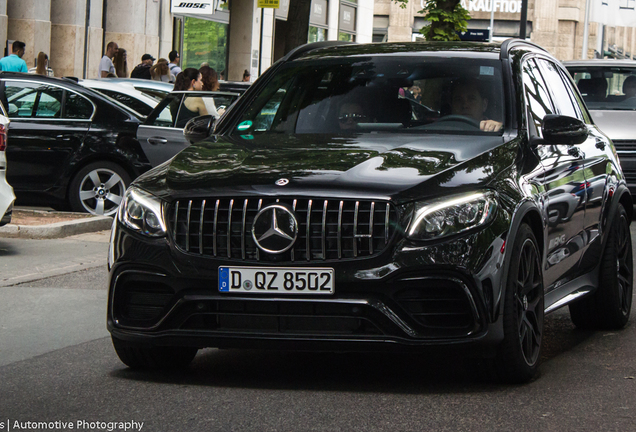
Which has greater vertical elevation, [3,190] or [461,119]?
[461,119]

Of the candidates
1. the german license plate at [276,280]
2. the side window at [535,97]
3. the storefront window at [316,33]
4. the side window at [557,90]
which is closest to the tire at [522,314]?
the german license plate at [276,280]

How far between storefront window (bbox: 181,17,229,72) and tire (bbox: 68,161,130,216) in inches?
747

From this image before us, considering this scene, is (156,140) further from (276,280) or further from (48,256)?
(276,280)

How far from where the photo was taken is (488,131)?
19.5ft

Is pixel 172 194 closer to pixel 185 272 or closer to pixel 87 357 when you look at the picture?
pixel 185 272

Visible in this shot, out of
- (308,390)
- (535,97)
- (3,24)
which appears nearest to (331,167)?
(308,390)

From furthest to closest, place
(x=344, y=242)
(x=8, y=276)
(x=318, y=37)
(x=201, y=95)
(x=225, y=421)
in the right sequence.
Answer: (x=318, y=37), (x=201, y=95), (x=8, y=276), (x=344, y=242), (x=225, y=421)

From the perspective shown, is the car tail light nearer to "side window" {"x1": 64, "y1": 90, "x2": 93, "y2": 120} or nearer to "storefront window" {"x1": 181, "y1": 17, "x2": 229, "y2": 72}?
"side window" {"x1": 64, "y1": 90, "x2": 93, "y2": 120}

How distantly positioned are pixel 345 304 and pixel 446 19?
25.1 metres

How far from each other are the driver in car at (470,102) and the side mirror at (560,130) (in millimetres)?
255

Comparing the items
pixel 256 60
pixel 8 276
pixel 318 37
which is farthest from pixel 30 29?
pixel 318 37

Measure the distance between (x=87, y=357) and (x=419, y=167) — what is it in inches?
81.3

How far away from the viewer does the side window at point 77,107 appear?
12.7 m

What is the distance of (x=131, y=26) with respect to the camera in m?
27.5
